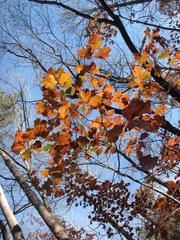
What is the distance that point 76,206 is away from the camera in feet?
22.2

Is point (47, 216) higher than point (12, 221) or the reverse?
the reverse

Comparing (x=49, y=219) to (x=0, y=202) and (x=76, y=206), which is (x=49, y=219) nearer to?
(x=0, y=202)

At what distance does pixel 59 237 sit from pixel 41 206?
0.62 m

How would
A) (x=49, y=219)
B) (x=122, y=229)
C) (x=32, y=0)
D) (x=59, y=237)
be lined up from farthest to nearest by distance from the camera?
(x=122, y=229)
(x=32, y=0)
(x=49, y=219)
(x=59, y=237)

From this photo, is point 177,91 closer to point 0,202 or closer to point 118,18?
point 118,18

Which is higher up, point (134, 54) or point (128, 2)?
point (128, 2)

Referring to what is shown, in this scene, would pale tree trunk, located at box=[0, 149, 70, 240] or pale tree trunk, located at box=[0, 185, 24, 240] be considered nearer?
pale tree trunk, located at box=[0, 149, 70, 240]

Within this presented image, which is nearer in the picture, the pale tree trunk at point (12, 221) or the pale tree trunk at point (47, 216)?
the pale tree trunk at point (47, 216)

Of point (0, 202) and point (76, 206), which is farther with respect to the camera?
point (76, 206)

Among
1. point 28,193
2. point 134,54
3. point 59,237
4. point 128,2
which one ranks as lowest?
point 59,237

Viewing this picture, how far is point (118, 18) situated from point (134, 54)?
72 centimetres

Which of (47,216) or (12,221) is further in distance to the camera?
(12,221)

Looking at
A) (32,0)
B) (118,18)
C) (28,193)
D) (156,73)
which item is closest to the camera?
(28,193)

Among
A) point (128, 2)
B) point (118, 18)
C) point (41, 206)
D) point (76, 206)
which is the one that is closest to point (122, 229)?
point (76, 206)
